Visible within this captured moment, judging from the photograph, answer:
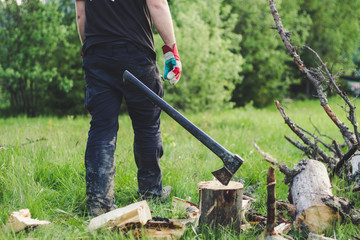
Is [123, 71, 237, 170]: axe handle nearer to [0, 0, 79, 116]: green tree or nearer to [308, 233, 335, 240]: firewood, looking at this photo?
[308, 233, 335, 240]: firewood

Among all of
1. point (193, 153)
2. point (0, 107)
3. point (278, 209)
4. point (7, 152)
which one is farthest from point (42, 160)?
point (0, 107)

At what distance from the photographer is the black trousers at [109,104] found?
2.64 m

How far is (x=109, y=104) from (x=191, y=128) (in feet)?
2.30

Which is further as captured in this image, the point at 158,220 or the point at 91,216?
the point at 91,216

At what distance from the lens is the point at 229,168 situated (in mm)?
2352

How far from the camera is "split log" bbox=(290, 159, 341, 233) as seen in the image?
95.9 inches

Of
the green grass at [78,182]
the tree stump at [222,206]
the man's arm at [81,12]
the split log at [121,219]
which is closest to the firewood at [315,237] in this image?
the green grass at [78,182]

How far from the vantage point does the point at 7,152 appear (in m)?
3.55

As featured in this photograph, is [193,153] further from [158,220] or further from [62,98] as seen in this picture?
[62,98]

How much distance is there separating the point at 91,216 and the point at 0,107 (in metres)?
10.2

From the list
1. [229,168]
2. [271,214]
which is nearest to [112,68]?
[229,168]

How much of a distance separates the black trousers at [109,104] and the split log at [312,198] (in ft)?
3.99

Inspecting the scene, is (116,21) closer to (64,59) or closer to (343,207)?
(343,207)

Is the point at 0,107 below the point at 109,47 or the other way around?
below
